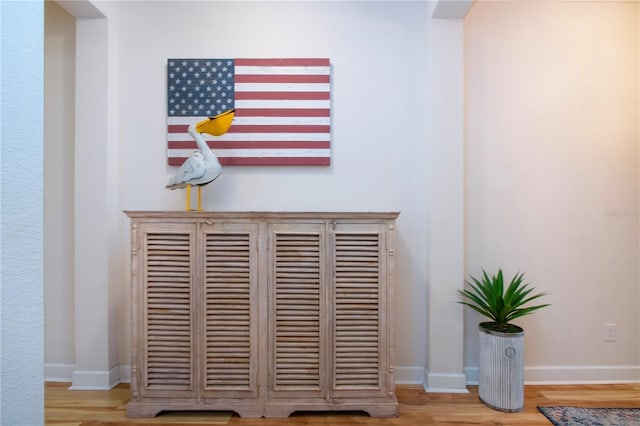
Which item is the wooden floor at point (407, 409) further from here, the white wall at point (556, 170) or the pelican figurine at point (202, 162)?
the pelican figurine at point (202, 162)

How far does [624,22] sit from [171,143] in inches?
137

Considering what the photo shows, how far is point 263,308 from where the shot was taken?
7.87 feet

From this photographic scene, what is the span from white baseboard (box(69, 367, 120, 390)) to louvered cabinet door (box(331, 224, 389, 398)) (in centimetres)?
161

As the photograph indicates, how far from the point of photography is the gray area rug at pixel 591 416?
7.59 ft

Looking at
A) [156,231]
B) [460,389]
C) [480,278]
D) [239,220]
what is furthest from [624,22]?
[156,231]

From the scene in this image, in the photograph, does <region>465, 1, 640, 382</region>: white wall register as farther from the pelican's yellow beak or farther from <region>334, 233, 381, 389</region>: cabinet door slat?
the pelican's yellow beak

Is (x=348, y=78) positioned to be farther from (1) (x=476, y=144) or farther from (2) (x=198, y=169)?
(2) (x=198, y=169)

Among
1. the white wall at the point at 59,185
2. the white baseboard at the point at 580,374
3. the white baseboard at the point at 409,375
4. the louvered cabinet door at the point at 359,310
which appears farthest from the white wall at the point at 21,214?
the white baseboard at the point at 580,374

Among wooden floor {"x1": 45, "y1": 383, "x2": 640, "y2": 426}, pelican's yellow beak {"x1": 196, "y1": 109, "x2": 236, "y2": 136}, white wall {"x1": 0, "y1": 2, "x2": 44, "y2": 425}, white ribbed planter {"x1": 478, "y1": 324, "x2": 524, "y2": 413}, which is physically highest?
pelican's yellow beak {"x1": 196, "y1": 109, "x2": 236, "y2": 136}

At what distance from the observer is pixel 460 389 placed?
2736mm

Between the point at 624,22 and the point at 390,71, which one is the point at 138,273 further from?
the point at 624,22

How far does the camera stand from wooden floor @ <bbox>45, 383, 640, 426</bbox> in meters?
2.33

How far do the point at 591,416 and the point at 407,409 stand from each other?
1.10 meters

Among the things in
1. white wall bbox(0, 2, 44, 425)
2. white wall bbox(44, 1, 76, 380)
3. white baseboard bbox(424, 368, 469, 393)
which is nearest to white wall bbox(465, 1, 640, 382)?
white baseboard bbox(424, 368, 469, 393)
